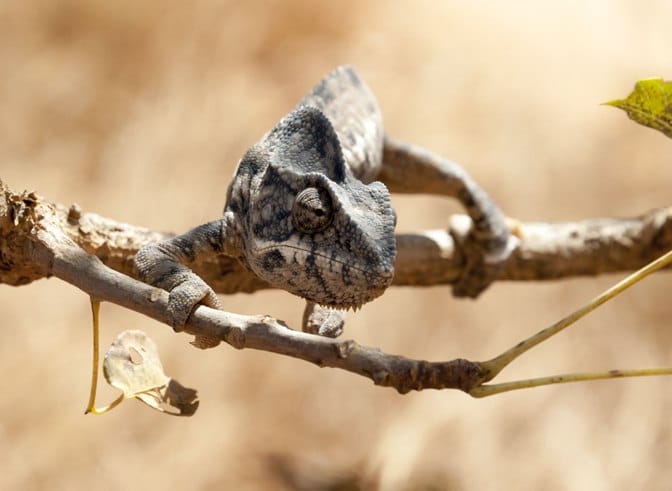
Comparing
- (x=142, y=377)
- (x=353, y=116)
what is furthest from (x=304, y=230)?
(x=353, y=116)

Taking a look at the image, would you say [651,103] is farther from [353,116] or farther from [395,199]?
[395,199]

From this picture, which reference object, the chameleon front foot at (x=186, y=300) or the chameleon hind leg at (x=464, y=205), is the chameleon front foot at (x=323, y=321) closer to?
the chameleon front foot at (x=186, y=300)

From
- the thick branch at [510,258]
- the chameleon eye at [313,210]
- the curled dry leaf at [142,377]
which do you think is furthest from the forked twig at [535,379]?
the thick branch at [510,258]

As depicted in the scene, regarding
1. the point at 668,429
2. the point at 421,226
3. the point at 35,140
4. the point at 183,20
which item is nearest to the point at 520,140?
the point at 421,226

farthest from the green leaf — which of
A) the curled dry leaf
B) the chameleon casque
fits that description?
the curled dry leaf

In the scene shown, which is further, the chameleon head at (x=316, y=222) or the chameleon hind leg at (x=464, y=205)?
the chameleon hind leg at (x=464, y=205)

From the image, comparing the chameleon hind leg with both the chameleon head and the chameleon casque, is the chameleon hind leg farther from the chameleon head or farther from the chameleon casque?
the chameleon head
